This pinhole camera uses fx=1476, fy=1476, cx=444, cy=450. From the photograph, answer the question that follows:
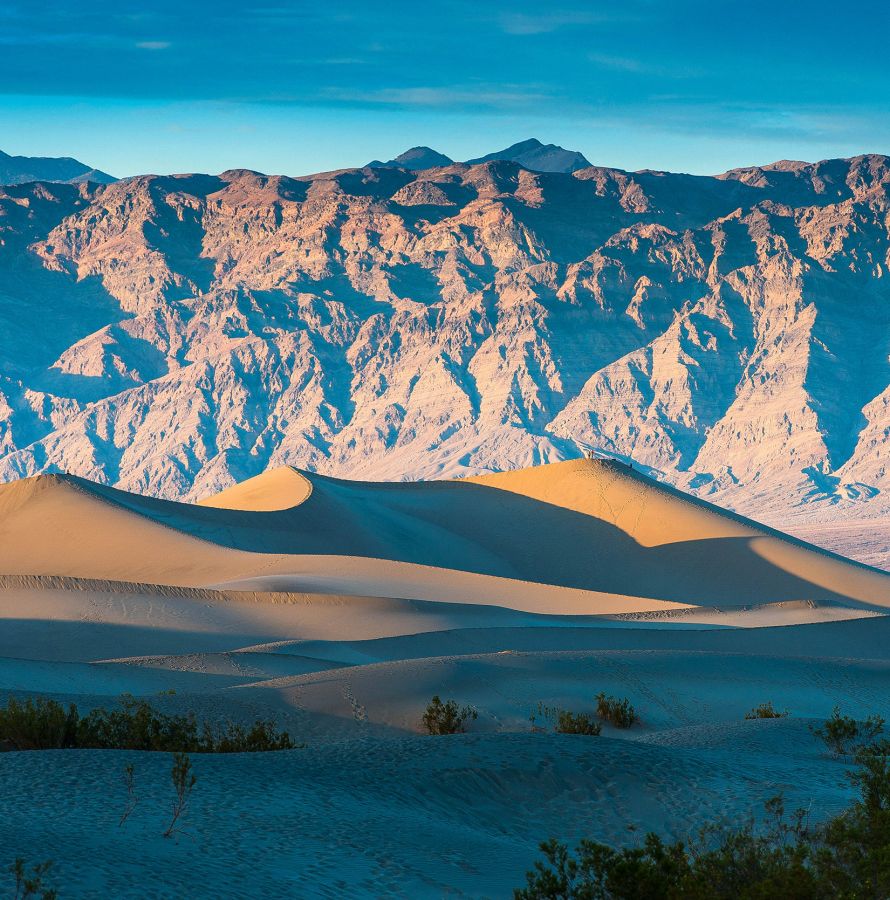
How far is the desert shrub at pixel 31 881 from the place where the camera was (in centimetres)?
817

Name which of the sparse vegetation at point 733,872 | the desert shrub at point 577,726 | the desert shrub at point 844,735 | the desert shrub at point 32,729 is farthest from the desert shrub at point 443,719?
the sparse vegetation at point 733,872

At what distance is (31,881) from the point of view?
27.6ft

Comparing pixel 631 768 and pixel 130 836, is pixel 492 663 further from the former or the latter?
pixel 130 836

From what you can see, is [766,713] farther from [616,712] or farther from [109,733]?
[109,733]

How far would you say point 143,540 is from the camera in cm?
5003

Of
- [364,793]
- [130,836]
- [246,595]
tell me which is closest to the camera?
[130,836]

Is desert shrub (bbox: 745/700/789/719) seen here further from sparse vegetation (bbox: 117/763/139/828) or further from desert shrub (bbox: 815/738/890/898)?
sparse vegetation (bbox: 117/763/139/828)

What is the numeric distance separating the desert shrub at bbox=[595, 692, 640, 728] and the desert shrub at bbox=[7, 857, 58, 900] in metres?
11.2

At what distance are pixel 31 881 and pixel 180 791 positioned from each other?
6.57 feet

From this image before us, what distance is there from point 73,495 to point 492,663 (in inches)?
1466

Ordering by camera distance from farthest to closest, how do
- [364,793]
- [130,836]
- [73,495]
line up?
[73,495], [364,793], [130,836]

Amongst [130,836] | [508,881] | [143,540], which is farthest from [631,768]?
[143,540]

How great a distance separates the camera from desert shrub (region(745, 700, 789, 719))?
18.6 m

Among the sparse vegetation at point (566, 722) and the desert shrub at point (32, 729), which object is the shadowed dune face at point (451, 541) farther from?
the desert shrub at point (32, 729)
